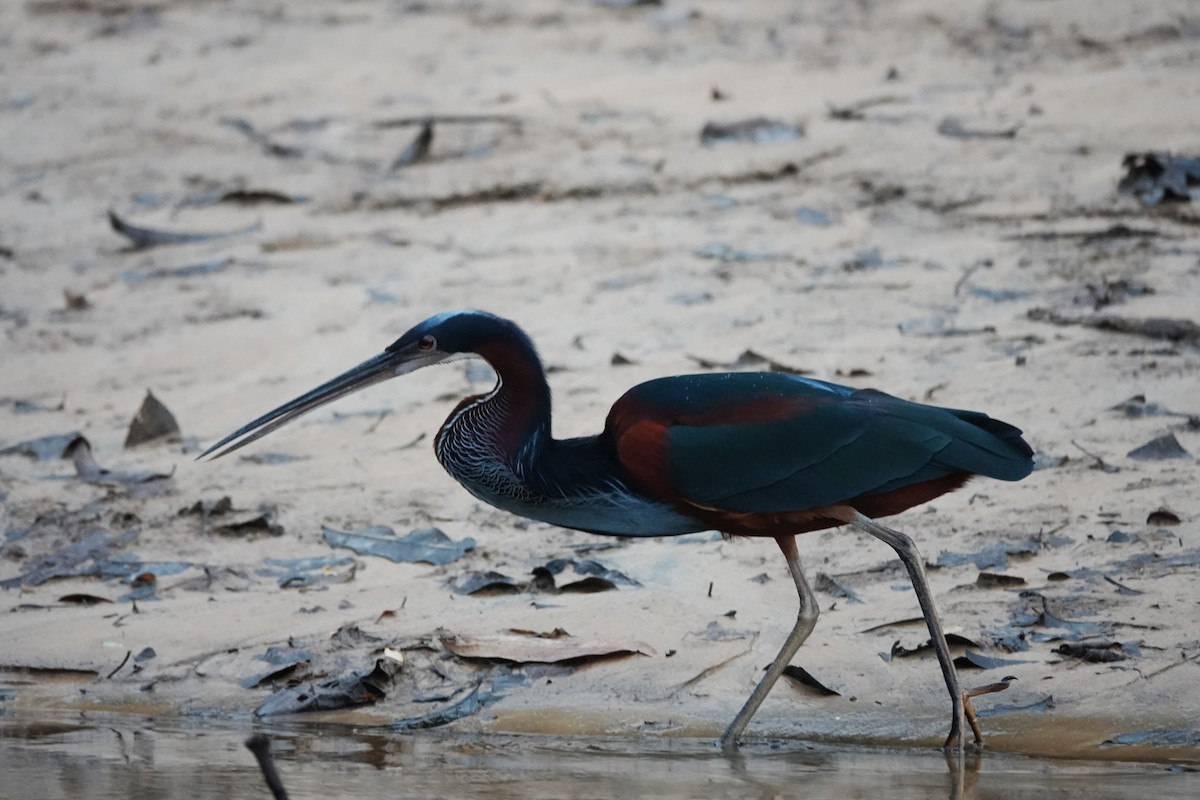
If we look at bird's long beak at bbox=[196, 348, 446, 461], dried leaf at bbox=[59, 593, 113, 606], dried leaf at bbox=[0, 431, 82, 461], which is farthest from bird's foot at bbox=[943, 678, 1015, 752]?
dried leaf at bbox=[0, 431, 82, 461]

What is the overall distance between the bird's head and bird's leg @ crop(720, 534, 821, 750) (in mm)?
899

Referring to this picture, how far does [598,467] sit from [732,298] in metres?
3.23

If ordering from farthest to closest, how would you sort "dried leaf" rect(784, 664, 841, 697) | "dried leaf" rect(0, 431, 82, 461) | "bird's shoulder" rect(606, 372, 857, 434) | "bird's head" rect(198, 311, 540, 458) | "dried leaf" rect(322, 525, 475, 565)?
1. "dried leaf" rect(0, 431, 82, 461)
2. "dried leaf" rect(322, 525, 475, 565)
3. "bird's head" rect(198, 311, 540, 458)
4. "dried leaf" rect(784, 664, 841, 697)
5. "bird's shoulder" rect(606, 372, 857, 434)

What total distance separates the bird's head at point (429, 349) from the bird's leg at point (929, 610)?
40.5 inches

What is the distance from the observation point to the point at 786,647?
450 cm

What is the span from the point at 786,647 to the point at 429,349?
130 cm

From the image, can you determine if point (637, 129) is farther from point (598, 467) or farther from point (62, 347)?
point (598, 467)

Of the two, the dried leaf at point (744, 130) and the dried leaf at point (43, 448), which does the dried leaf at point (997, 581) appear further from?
the dried leaf at point (744, 130)

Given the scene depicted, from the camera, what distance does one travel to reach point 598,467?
4.47 metres

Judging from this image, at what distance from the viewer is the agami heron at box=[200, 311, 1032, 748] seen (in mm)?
4395

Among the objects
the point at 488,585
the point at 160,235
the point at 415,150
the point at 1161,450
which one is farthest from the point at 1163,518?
the point at 160,235

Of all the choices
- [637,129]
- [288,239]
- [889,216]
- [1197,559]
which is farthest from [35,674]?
[637,129]

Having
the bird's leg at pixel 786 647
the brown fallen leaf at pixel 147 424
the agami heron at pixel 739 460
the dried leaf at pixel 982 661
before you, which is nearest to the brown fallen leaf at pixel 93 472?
the brown fallen leaf at pixel 147 424

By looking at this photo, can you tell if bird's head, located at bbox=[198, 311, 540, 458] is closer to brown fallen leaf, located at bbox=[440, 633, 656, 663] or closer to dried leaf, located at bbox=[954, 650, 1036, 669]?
brown fallen leaf, located at bbox=[440, 633, 656, 663]
